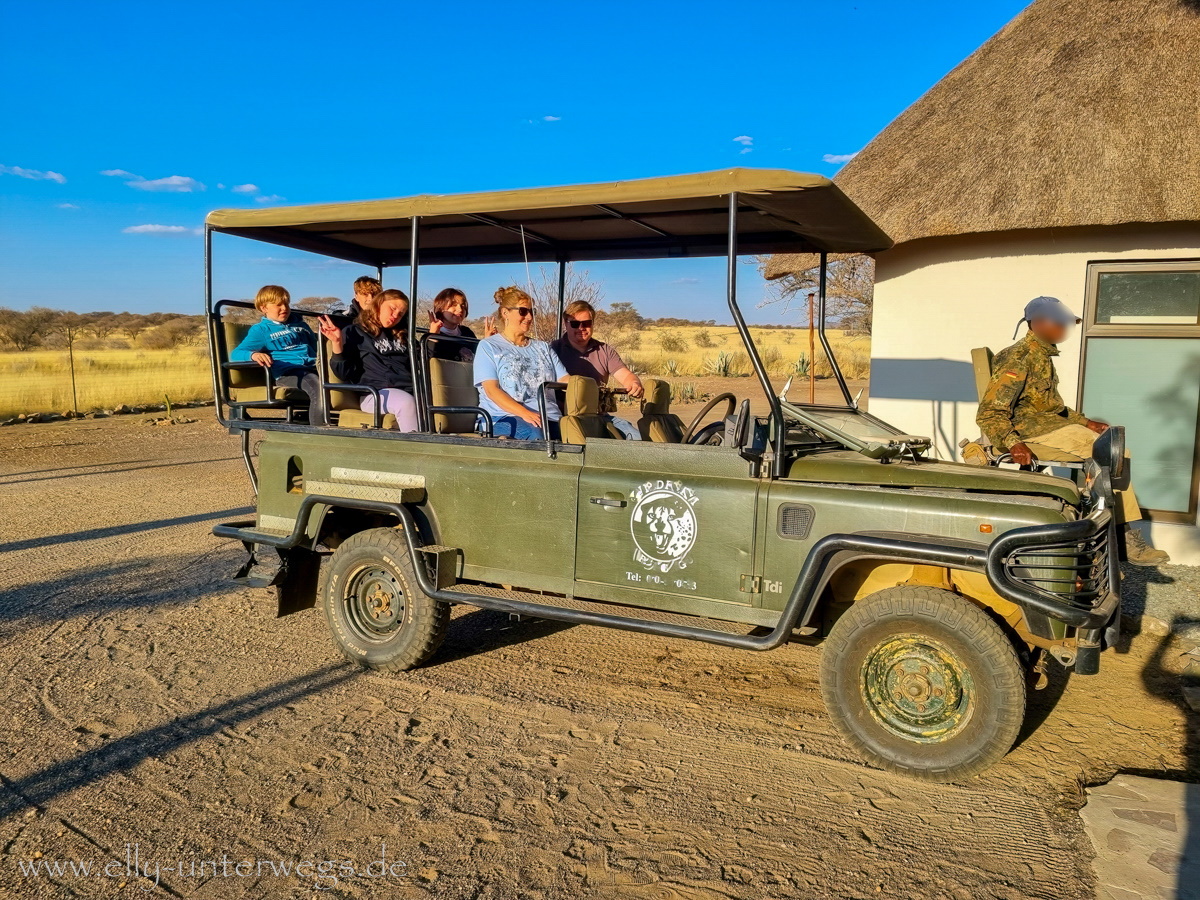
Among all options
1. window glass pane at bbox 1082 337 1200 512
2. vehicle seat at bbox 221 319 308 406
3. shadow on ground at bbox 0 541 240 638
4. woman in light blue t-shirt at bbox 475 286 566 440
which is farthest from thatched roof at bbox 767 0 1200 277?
shadow on ground at bbox 0 541 240 638

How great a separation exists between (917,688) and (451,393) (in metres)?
3.44

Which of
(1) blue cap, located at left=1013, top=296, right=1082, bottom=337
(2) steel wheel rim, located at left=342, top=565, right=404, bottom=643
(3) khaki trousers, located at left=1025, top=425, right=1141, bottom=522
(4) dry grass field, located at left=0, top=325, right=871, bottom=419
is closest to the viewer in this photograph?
(2) steel wheel rim, located at left=342, top=565, right=404, bottom=643

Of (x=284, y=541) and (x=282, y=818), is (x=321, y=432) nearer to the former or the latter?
(x=284, y=541)

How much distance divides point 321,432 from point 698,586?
2.49 metres

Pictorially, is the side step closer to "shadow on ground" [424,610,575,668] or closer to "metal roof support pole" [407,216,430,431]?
"shadow on ground" [424,610,575,668]

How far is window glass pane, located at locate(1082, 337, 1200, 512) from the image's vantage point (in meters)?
7.47

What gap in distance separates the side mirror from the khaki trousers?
145cm

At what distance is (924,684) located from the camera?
12.5 feet

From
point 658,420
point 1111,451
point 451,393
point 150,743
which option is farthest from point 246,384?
point 1111,451

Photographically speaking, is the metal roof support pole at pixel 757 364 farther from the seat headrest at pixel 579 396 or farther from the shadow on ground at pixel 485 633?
the shadow on ground at pixel 485 633

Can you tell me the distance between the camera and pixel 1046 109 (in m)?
8.07

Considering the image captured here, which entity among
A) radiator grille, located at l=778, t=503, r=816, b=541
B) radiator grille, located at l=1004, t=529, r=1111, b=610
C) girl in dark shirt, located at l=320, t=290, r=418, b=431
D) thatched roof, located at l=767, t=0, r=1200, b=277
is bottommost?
radiator grille, located at l=1004, t=529, r=1111, b=610

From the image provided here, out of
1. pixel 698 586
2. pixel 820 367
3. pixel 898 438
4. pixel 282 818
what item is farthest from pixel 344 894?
pixel 820 367

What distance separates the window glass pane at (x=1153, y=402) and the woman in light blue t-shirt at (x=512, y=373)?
200 inches
